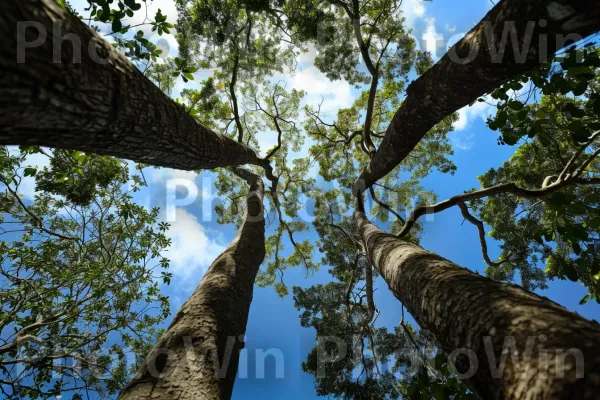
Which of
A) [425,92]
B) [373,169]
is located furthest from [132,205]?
[425,92]

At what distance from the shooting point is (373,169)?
208 inches

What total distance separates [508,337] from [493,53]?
1.67 m

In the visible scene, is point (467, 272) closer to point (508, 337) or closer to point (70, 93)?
point (508, 337)

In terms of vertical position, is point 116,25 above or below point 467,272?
above

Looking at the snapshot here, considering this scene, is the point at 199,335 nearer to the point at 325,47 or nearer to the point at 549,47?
the point at 549,47

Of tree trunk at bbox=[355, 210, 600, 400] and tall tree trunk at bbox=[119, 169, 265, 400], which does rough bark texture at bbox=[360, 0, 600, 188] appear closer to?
tree trunk at bbox=[355, 210, 600, 400]

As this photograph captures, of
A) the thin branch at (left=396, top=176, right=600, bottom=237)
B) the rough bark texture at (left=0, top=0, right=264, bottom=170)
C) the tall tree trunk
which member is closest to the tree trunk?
the tall tree trunk

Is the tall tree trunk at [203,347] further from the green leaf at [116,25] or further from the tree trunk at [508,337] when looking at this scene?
the green leaf at [116,25]

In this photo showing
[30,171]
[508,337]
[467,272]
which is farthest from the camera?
[30,171]

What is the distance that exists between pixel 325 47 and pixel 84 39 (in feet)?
28.6

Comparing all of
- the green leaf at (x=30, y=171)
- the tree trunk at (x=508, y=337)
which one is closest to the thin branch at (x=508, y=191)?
the tree trunk at (x=508, y=337)

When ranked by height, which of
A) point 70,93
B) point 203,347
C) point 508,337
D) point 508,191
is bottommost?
point 508,337

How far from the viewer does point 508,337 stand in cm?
117

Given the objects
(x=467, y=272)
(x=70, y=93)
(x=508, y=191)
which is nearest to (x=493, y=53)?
(x=467, y=272)
